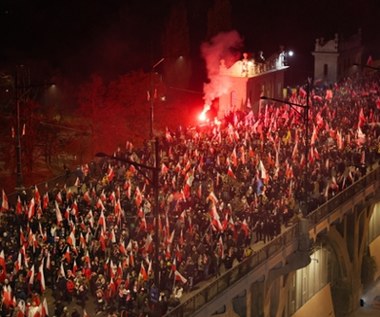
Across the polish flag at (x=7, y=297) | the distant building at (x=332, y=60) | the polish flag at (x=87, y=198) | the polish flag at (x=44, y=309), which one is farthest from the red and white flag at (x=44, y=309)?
the distant building at (x=332, y=60)

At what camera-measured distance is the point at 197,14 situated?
82.4 m

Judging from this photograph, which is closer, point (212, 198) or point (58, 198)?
point (212, 198)

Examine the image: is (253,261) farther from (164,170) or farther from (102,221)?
(164,170)

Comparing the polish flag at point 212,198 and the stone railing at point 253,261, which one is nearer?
the stone railing at point 253,261

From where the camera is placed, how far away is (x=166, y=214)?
97.3 ft

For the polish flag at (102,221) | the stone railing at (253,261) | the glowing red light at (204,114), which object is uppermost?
the glowing red light at (204,114)

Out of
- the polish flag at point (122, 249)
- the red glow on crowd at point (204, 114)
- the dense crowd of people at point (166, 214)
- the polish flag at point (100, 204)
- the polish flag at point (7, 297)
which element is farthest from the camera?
the red glow on crowd at point (204, 114)

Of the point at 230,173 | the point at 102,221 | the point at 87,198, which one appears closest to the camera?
the point at 102,221

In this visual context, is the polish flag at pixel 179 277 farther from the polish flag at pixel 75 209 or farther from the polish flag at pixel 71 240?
the polish flag at pixel 75 209

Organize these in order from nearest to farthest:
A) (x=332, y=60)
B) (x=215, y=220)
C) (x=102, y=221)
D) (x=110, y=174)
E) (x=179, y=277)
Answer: (x=179, y=277) → (x=102, y=221) → (x=215, y=220) → (x=110, y=174) → (x=332, y=60)

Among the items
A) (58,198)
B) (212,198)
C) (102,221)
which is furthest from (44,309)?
(212,198)

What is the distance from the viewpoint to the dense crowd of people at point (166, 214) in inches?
985

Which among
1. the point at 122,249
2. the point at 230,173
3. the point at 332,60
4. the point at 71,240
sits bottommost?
the point at 122,249

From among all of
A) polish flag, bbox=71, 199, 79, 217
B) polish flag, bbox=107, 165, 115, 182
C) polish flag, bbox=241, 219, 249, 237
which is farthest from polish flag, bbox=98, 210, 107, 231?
polish flag, bbox=107, 165, 115, 182
